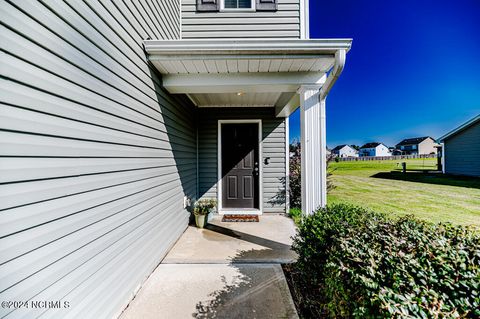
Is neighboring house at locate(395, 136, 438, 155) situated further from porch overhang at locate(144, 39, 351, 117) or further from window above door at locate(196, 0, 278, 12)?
porch overhang at locate(144, 39, 351, 117)

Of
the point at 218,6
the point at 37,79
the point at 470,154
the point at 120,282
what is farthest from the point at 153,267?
the point at 470,154

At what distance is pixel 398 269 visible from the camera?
1075 millimetres

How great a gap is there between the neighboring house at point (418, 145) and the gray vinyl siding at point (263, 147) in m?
62.8

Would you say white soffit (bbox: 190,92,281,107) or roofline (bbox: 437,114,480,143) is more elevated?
→ roofline (bbox: 437,114,480,143)

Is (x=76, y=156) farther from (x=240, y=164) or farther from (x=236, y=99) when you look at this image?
(x=240, y=164)

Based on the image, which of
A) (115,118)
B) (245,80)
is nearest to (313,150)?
(245,80)

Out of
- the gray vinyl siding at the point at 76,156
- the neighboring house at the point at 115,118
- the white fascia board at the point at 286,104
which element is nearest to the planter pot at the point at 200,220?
the neighboring house at the point at 115,118

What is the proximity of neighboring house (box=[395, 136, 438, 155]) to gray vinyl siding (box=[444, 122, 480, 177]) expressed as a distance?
1923 inches

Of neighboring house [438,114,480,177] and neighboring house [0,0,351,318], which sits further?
neighboring house [438,114,480,177]

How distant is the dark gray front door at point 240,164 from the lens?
488 centimetres

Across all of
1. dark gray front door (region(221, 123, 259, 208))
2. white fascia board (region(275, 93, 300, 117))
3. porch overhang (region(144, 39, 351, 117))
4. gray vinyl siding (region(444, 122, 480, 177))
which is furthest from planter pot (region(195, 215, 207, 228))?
gray vinyl siding (region(444, 122, 480, 177))

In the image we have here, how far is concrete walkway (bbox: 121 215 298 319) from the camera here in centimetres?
180

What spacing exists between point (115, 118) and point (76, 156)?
51cm

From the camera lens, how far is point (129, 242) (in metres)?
1.91
